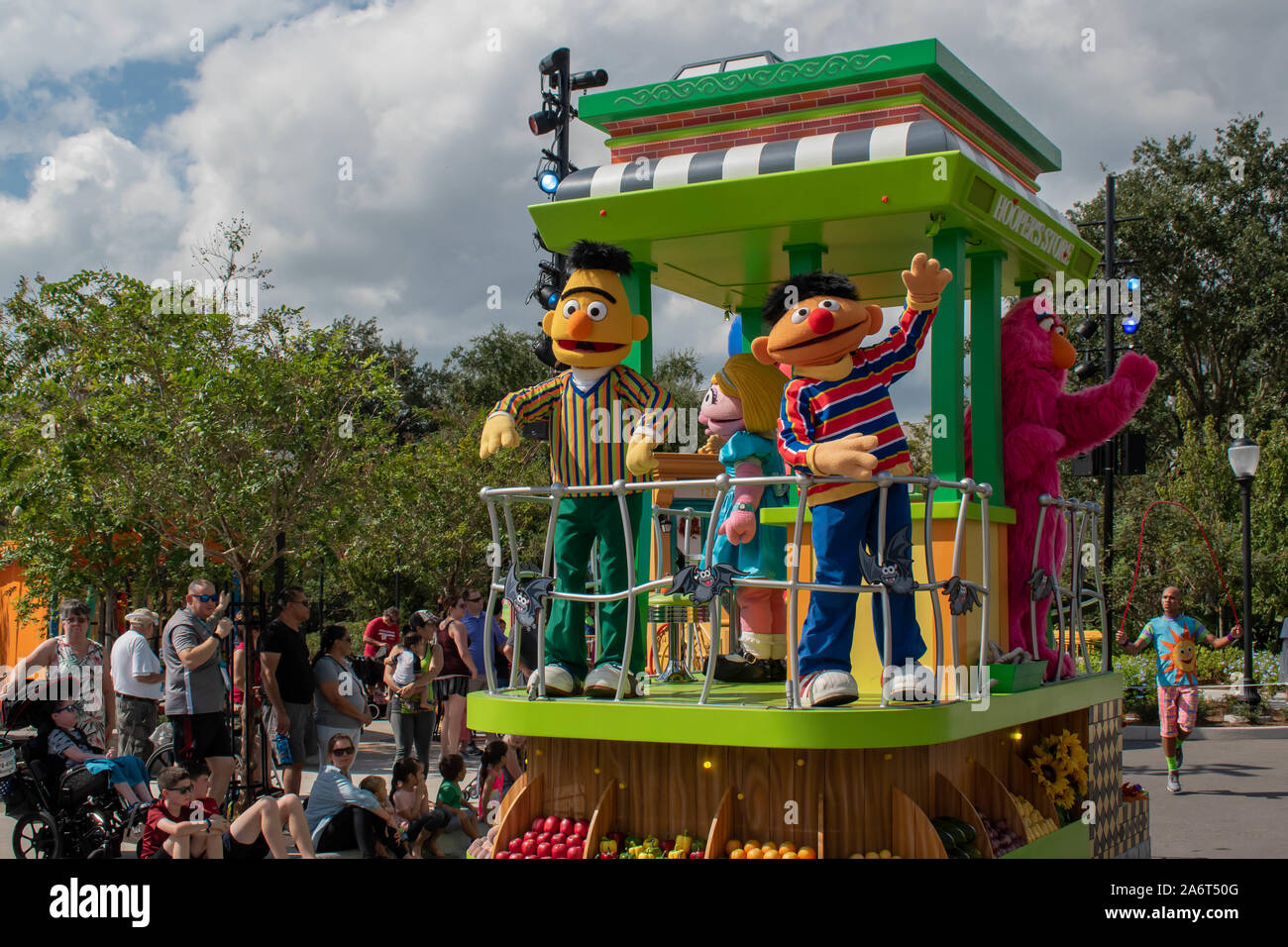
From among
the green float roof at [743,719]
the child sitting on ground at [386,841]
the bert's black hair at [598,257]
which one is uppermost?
the bert's black hair at [598,257]

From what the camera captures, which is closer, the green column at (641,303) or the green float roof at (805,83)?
the green float roof at (805,83)

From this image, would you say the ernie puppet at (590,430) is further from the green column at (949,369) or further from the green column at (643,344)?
the green column at (949,369)

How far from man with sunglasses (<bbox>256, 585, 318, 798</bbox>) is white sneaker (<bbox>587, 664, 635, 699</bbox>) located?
3.77 meters

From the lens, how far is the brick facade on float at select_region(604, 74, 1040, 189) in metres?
6.54

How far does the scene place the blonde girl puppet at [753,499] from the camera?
21.9 feet

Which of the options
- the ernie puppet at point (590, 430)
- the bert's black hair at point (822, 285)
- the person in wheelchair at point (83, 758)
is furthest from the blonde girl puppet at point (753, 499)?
the person in wheelchair at point (83, 758)

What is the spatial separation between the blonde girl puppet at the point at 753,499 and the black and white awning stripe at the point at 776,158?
1199 mm

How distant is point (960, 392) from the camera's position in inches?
247

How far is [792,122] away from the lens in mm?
6824

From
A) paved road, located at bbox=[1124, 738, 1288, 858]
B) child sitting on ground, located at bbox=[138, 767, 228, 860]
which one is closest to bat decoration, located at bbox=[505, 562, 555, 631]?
child sitting on ground, located at bbox=[138, 767, 228, 860]
